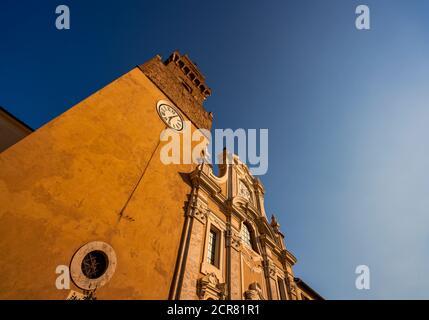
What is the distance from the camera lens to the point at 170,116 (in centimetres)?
1224

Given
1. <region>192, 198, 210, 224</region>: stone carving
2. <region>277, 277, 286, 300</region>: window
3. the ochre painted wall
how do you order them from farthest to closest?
1. <region>277, 277, 286, 300</region>: window
2. <region>192, 198, 210, 224</region>: stone carving
3. the ochre painted wall

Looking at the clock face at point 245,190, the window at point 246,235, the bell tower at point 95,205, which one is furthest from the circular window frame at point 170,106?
the window at point 246,235

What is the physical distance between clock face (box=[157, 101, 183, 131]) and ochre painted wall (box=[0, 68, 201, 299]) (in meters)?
1.35

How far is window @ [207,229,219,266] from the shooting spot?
10169 mm

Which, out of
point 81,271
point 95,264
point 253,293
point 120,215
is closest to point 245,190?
point 253,293

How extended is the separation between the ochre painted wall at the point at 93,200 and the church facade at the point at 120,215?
2 centimetres

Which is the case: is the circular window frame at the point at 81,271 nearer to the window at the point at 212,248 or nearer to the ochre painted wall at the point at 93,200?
the ochre painted wall at the point at 93,200

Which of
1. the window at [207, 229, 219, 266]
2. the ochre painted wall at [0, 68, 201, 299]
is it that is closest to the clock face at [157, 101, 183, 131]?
the ochre painted wall at [0, 68, 201, 299]

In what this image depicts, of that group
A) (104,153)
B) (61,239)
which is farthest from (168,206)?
(61,239)

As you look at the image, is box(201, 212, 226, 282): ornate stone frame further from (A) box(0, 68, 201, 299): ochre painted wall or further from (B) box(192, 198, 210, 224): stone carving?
(A) box(0, 68, 201, 299): ochre painted wall

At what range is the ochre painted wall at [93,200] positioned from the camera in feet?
17.1
